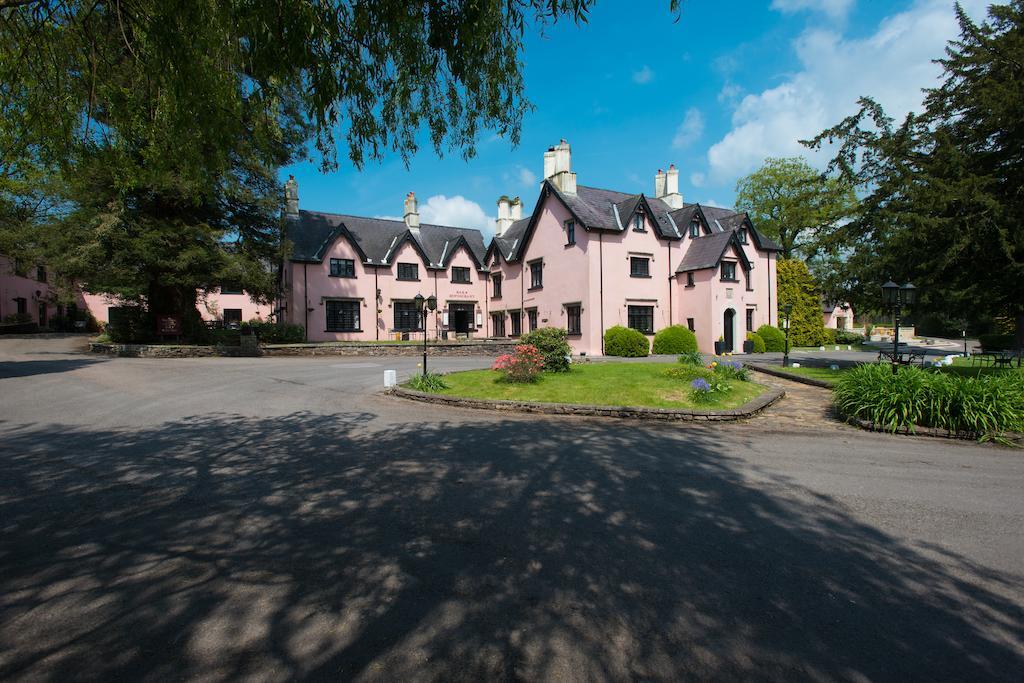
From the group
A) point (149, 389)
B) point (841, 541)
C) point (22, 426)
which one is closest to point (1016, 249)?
point (841, 541)

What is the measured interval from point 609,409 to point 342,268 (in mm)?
29239

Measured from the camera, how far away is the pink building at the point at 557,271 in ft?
101

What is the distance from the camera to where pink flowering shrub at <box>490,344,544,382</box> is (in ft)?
46.9

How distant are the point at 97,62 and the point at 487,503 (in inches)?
302

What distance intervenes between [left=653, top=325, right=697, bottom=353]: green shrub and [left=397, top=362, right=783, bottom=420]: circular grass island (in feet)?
47.6

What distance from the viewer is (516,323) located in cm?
3706

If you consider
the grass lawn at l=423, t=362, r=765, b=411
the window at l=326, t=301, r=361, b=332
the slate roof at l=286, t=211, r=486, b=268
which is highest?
the slate roof at l=286, t=211, r=486, b=268

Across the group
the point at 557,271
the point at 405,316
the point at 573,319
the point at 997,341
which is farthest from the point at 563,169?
the point at 997,341

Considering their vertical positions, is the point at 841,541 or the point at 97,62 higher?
the point at 97,62

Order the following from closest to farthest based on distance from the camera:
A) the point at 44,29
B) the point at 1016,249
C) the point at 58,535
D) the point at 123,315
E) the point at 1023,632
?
the point at 1023,632, the point at 58,535, the point at 44,29, the point at 1016,249, the point at 123,315

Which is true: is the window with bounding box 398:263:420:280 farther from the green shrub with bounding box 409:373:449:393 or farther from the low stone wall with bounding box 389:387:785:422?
the low stone wall with bounding box 389:387:785:422

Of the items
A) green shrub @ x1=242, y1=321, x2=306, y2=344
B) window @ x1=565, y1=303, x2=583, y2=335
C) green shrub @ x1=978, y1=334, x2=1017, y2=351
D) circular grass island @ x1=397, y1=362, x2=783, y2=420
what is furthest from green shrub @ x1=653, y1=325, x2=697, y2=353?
green shrub @ x1=242, y1=321, x2=306, y2=344

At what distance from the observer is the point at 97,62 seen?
653 centimetres

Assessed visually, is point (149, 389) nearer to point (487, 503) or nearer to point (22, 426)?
point (22, 426)
